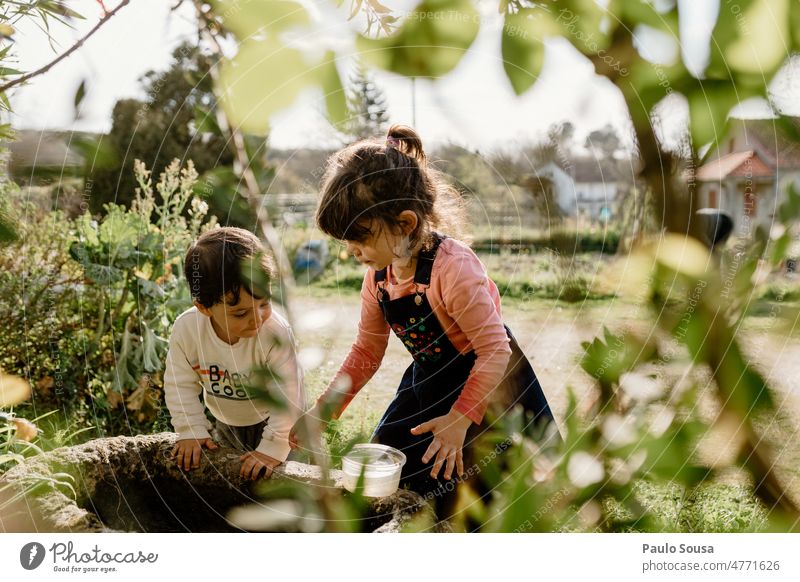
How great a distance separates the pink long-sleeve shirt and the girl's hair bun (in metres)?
0.09

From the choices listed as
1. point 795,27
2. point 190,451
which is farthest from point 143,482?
point 795,27

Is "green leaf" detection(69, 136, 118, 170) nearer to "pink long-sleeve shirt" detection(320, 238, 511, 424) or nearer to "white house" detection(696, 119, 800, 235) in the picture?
"pink long-sleeve shirt" detection(320, 238, 511, 424)

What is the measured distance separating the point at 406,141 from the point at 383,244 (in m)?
0.09

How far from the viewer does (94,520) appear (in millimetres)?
625

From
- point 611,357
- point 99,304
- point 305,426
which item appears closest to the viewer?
point 611,357

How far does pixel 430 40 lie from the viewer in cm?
43

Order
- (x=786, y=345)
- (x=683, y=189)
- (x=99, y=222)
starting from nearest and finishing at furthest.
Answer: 1. (x=683, y=189)
2. (x=786, y=345)
3. (x=99, y=222)

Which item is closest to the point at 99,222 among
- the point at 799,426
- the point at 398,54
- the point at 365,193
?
the point at 365,193

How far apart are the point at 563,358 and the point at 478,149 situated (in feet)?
0.63

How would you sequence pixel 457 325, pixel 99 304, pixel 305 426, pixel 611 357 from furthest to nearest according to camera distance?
pixel 99 304 < pixel 457 325 < pixel 305 426 < pixel 611 357

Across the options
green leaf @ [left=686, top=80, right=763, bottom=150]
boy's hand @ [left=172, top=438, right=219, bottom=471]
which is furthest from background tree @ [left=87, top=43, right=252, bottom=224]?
green leaf @ [left=686, top=80, right=763, bottom=150]

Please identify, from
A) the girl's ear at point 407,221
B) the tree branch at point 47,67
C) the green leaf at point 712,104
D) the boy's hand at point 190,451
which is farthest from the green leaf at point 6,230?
the green leaf at point 712,104

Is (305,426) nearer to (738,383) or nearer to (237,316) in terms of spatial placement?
(237,316)

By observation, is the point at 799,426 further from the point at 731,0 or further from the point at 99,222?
the point at 99,222
